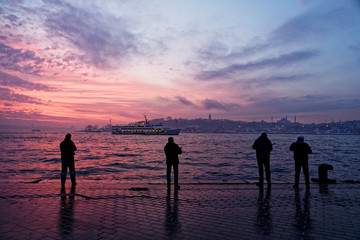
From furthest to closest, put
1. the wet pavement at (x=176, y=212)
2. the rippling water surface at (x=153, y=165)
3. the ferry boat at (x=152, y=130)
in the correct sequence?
the ferry boat at (x=152, y=130), the rippling water surface at (x=153, y=165), the wet pavement at (x=176, y=212)

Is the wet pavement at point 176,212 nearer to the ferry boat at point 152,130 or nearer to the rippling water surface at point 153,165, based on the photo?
the rippling water surface at point 153,165

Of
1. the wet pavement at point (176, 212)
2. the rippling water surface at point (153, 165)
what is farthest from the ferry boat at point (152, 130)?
the wet pavement at point (176, 212)

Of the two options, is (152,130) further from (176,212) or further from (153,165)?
(176,212)

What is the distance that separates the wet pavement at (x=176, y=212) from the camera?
14.0ft

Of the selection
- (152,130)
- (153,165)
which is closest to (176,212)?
(153,165)

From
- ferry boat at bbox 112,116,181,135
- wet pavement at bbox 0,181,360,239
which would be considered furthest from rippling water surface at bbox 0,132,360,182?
ferry boat at bbox 112,116,181,135

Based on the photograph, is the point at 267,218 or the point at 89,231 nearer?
the point at 89,231

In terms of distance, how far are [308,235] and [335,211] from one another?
206 centimetres

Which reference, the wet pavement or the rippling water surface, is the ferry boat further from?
the wet pavement

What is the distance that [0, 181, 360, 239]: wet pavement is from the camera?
427 cm

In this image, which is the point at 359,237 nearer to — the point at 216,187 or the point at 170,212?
the point at 170,212

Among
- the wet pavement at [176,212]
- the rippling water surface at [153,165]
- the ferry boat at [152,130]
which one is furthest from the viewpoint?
the ferry boat at [152,130]

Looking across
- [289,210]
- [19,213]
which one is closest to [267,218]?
[289,210]

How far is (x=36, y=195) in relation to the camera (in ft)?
22.7
